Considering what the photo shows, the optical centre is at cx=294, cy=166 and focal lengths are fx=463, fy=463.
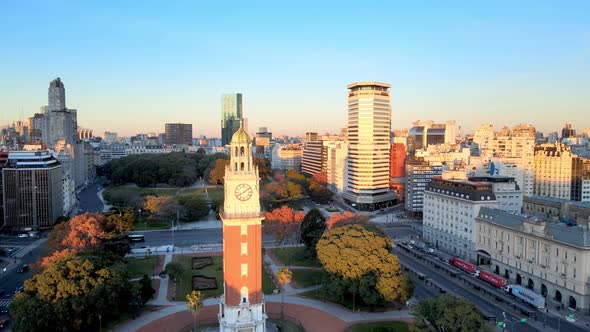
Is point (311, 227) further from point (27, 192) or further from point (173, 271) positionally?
point (27, 192)

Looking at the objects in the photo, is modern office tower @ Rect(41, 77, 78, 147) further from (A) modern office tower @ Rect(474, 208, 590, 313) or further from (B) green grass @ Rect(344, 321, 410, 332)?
(B) green grass @ Rect(344, 321, 410, 332)

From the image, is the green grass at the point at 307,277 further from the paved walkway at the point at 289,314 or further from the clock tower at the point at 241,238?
the clock tower at the point at 241,238

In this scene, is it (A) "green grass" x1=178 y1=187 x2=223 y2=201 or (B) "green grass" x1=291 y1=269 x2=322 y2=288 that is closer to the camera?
(B) "green grass" x1=291 y1=269 x2=322 y2=288

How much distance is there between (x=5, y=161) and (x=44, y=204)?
1460 centimetres

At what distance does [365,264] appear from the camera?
53.0 m

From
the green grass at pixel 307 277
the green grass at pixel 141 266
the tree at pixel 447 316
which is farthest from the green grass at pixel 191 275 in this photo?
the tree at pixel 447 316

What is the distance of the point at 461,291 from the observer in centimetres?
6094

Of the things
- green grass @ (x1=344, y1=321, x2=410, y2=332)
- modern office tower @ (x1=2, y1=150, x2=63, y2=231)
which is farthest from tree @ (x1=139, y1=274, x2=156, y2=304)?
modern office tower @ (x1=2, y1=150, x2=63, y2=231)

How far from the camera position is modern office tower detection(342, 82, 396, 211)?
122812 millimetres

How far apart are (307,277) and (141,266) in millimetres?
26189

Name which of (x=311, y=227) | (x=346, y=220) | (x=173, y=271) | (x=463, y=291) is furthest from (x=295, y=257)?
(x=463, y=291)

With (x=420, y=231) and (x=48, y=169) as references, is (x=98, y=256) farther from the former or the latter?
(x=420, y=231)

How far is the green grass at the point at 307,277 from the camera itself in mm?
63000

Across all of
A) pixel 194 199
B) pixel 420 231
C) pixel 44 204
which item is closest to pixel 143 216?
pixel 194 199
